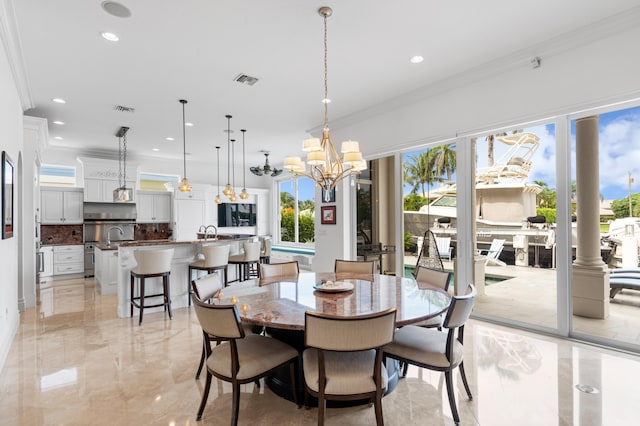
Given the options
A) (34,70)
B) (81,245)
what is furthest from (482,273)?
(81,245)

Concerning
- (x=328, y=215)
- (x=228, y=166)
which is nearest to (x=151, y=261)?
(x=328, y=215)

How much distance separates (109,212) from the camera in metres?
7.79

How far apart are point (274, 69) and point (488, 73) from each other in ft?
8.16

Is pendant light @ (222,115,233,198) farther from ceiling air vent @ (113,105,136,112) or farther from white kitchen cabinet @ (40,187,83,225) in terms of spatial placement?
white kitchen cabinet @ (40,187,83,225)

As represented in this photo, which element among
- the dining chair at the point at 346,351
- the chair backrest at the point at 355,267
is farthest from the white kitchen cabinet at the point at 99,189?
the dining chair at the point at 346,351

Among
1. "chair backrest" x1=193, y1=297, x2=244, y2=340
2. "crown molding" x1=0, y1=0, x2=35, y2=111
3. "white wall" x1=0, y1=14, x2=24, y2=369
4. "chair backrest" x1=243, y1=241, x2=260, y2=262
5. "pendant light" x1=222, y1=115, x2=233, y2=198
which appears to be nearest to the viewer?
"chair backrest" x1=193, y1=297, x2=244, y2=340

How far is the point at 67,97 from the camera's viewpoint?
4.68m

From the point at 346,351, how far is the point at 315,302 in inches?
24.2

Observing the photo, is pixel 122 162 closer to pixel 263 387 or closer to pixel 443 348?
pixel 263 387

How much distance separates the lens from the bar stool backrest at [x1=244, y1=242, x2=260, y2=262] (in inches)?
213

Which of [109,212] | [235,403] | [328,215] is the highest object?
[109,212]

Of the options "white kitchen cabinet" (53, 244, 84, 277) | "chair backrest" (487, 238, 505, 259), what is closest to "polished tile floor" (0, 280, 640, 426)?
"chair backrest" (487, 238, 505, 259)

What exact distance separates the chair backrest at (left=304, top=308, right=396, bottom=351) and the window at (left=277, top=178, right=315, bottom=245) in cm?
743

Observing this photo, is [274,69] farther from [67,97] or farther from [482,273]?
[482,273]
